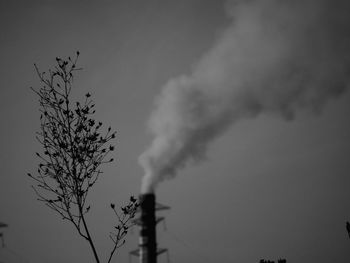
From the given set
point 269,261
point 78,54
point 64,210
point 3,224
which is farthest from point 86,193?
point 269,261

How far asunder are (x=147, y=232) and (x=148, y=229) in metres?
0.12

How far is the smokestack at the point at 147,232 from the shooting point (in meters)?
10.5

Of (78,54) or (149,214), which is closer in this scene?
(78,54)

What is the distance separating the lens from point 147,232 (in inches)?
430

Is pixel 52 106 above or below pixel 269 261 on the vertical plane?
above

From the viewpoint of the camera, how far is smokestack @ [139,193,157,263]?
10531 millimetres

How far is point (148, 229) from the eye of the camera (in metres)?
11.0

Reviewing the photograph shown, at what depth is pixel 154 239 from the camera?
10.9 m

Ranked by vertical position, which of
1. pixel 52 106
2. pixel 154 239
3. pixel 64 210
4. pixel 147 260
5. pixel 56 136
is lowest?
pixel 147 260

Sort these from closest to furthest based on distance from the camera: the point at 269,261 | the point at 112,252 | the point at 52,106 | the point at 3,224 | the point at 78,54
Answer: the point at 78,54 < the point at 52,106 < the point at 112,252 < the point at 3,224 < the point at 269,261

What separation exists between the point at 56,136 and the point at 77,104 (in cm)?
146

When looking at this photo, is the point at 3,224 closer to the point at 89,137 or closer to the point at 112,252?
the point at 112,252

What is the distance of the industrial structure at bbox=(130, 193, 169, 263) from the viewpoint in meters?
10.6

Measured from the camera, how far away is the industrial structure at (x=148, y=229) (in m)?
10.6
